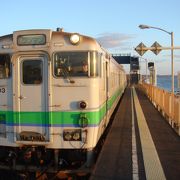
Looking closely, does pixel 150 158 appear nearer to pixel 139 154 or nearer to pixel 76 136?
pixel 139 154

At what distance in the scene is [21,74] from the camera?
27.7 ft

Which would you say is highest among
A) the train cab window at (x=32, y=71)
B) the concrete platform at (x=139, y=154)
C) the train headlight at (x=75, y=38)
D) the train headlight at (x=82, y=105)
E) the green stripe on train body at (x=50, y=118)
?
the train headlight at (x=75, y=38)

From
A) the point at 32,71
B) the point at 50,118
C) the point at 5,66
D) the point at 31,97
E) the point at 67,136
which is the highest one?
the point at 5,66

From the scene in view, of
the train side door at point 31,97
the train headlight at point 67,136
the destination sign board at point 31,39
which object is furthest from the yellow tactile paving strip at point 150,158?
the destination sign board at point 31,39

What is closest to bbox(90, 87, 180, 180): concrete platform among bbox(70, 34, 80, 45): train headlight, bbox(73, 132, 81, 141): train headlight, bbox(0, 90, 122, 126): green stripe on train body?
bbox(73, 132, 81, 141): train headlight

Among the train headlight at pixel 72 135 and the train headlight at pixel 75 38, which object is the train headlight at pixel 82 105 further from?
the train headlight at pixel 75 38

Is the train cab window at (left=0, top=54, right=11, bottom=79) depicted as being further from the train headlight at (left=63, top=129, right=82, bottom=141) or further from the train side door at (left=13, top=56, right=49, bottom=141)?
the train headlight at (left=63, top=129, right=82, bottom=141)

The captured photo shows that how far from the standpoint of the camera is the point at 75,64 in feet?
27.2

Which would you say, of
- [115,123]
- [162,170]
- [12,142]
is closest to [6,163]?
[12,142]

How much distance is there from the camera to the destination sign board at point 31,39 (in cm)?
830

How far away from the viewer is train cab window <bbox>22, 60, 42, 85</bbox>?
835 centimetres

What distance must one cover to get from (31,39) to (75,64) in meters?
1.09

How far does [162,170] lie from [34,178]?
2977 mm

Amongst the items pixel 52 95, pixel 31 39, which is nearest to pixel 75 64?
pixel 52 95
